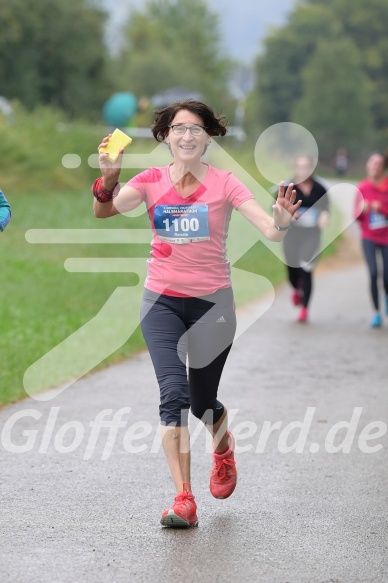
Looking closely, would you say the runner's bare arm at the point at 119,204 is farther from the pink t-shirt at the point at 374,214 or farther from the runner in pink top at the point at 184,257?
the pink t-shirt at the point at 374,214

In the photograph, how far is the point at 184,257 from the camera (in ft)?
19.7

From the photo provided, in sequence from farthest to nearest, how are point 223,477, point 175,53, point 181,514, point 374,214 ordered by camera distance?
point 175,53, point 374,214, point 223,477, point 181,514

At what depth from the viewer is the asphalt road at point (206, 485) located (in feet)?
16.8

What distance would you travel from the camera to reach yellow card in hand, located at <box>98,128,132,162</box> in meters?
5.65

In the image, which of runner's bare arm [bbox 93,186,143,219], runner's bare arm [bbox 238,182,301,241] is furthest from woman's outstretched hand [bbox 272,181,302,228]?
runner's bare arm [bbox 93,186,143,219]

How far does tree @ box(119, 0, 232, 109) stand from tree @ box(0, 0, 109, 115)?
937cm

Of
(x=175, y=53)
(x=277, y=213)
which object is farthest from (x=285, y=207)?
(x=175, y=53)

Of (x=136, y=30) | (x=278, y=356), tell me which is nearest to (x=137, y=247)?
(x=278, y=356)

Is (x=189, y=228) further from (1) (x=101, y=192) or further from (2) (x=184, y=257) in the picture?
(1) (x=101, y=192)

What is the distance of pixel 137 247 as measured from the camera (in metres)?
23.1

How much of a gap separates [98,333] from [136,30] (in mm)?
89576

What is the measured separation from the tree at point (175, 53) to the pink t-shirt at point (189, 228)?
196 ft

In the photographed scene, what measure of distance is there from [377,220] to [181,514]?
30.4 ft

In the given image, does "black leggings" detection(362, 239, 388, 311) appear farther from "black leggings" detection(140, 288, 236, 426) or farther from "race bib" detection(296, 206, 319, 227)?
"black leggings" detection(140, 288, 236, 426)
